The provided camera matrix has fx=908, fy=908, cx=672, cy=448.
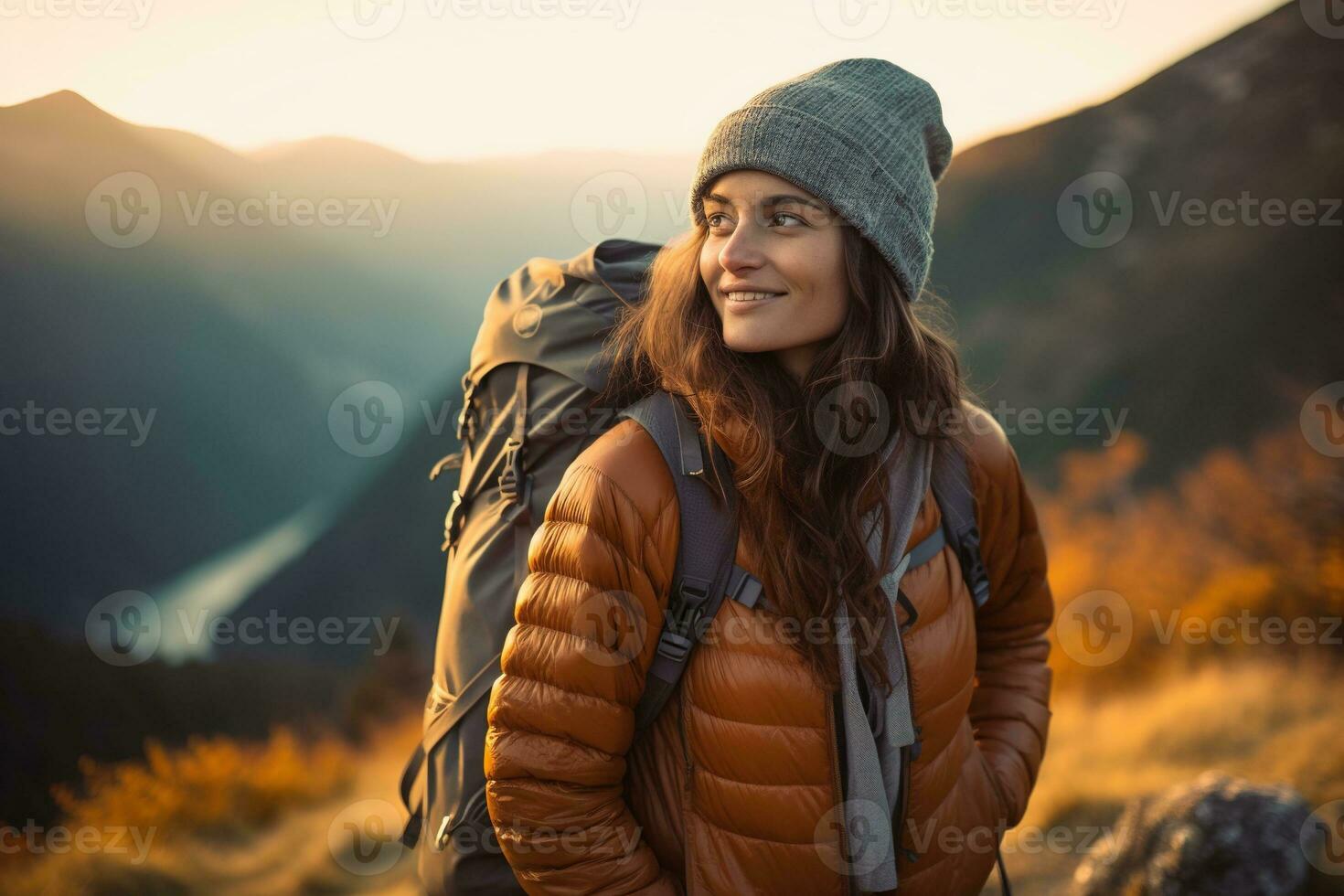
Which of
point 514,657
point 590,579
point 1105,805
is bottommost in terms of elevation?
point 1105,805

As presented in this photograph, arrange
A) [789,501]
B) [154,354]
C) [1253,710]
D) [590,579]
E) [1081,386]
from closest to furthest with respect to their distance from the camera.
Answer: [590,579] → [789,501] → [154,354] → [1253,710] → [1081,386]

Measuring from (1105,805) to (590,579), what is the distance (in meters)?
2.90

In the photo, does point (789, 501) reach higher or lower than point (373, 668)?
higher

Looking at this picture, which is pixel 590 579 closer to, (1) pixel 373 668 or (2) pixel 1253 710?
(1) pixel 373 668

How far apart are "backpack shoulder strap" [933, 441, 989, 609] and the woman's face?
0.43 meters

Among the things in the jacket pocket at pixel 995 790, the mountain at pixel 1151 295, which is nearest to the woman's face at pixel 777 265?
the jacket pocket at pixel 995 790

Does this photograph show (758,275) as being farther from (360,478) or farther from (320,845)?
(320,845)

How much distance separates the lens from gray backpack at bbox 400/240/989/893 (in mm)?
1731

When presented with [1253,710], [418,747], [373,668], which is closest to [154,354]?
[373,668]

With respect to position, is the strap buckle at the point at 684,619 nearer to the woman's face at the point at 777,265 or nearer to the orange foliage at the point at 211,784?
the woman's face at the point at 777,265

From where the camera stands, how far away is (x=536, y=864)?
1530mm

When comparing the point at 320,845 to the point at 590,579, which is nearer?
the point at 590,579

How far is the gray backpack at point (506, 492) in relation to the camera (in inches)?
68.2

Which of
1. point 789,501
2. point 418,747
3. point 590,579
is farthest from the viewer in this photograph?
point 418,747
